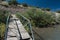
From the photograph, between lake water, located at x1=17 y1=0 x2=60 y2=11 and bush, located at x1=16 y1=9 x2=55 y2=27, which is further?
lake water, located at x1=17 y1=0 x2=60 y2=11

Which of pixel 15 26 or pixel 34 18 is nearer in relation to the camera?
pixel 15 26

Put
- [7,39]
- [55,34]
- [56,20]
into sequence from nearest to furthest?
[7,39], [55,34], [56,20]

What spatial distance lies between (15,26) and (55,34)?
362 centimetres

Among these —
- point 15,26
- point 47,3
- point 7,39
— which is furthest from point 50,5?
point 7,39

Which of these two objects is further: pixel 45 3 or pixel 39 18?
pixel 45 3

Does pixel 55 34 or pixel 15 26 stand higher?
pixel 15 26

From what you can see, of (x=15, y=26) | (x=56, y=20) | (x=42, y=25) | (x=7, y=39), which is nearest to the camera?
(x=7, y=39)

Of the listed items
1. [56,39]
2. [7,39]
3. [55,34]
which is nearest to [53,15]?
[55,34]

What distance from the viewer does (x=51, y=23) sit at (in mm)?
19469

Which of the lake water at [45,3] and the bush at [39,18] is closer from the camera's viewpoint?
the bush at [39,18]

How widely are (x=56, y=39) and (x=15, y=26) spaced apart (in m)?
2.88

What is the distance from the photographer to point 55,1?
29641mm

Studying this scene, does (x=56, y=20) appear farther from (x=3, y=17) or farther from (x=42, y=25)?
(x=3, y=17)

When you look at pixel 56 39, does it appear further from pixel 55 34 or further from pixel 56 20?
pixel 56 20
